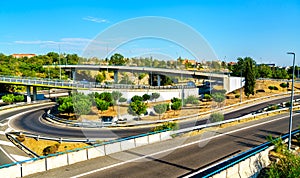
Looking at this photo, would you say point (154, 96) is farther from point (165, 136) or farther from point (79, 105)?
point (165, 136)

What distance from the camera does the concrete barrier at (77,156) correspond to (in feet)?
49.3

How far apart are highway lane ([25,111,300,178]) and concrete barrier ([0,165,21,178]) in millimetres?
727

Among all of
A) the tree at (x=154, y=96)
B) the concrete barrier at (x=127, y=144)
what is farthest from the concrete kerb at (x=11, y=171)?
the tree at (x=154, y=96)

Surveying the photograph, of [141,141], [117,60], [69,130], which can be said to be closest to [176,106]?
[69,130]

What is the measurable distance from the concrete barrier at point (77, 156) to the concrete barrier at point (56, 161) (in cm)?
25

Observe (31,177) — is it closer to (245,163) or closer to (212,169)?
(212,169)

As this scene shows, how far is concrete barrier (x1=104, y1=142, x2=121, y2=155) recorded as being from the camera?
661 inches

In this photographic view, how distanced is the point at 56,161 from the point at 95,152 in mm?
2484

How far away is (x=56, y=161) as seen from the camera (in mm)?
14414

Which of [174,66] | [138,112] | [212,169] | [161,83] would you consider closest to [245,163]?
[212,169]

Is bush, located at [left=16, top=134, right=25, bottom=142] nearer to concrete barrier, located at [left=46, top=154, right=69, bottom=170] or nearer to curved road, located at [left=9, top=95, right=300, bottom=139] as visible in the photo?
curved road, located at [left=9, top=95, right=300, bottom=139]

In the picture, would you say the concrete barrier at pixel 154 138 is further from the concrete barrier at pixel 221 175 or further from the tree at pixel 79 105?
the tree at pixel 79 105

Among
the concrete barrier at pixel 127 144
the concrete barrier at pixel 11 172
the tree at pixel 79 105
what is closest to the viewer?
the concrete barrier at pixel 11 172

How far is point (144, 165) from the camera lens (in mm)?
15164
